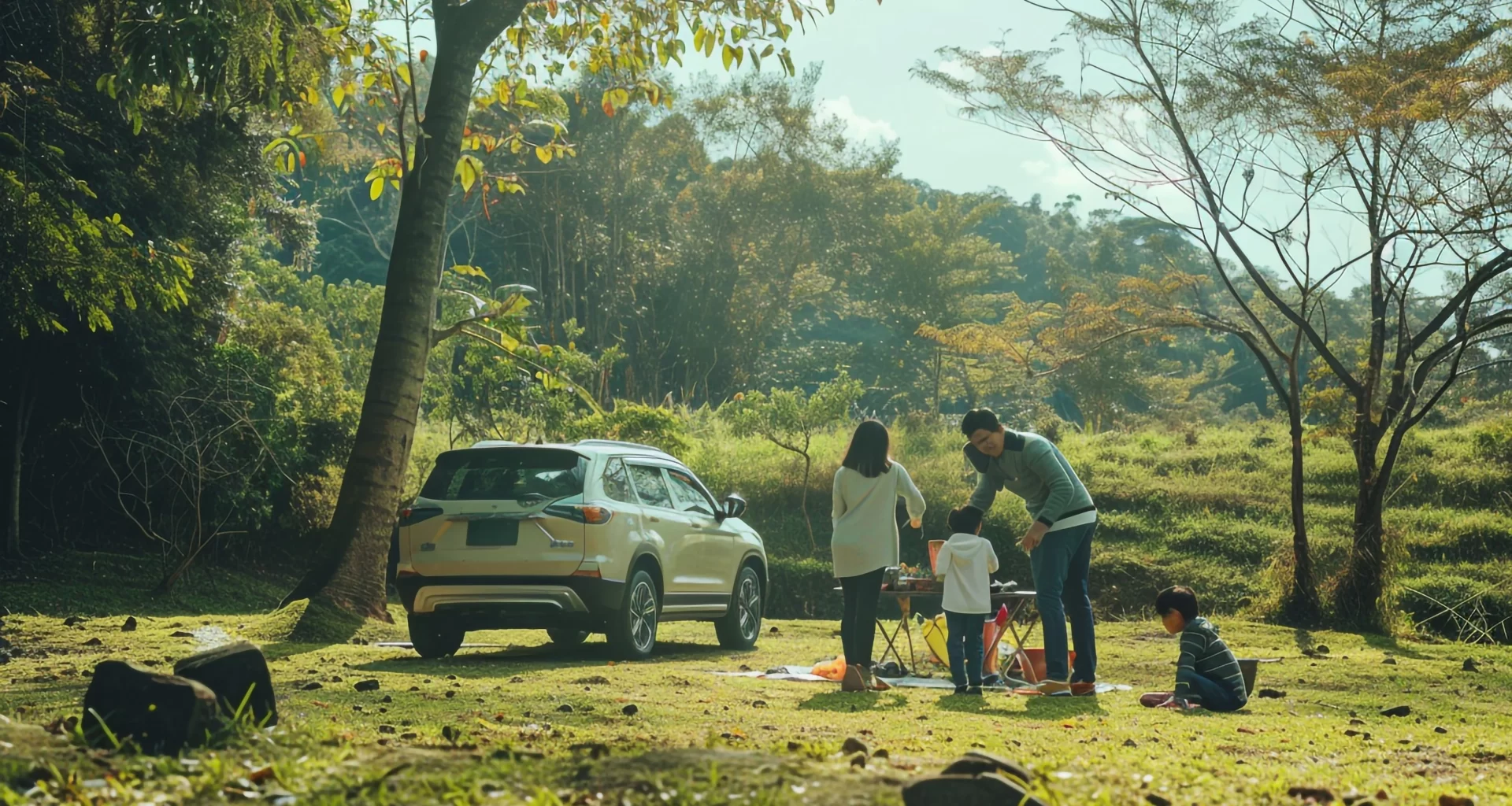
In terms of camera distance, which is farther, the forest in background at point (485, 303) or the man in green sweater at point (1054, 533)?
the forest in background at point (485, 303)

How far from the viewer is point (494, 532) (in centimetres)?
1070

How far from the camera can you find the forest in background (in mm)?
14953

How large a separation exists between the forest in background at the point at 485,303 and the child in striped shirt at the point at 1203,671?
7504 millimetres

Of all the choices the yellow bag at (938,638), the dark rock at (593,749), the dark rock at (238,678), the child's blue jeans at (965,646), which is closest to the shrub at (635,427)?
the yellow bag at (938,638)

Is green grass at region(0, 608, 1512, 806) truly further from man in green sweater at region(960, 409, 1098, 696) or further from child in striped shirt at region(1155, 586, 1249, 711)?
man in green sweater at region(960, 409, 1098, 696)

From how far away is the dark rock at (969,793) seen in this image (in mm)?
3689

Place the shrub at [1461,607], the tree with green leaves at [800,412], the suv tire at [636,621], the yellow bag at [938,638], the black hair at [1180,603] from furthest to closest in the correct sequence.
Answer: the tree with green leaves at [800,412] < the shrub at [1461,607] < the suv tire at [636,621] < the yellow bag at [938,638] < the black hair at [1180,603]

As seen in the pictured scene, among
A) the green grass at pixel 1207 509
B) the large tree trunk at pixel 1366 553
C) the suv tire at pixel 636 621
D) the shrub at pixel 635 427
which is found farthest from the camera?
the shrub at pixel 635 427

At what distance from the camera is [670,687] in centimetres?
876

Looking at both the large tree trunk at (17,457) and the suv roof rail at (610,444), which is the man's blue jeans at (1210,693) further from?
Result: the large tree trunk at (17,457)

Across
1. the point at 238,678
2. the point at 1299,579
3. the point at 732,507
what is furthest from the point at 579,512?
the point at 1299,579

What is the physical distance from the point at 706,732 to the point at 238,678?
→ 1.99 m

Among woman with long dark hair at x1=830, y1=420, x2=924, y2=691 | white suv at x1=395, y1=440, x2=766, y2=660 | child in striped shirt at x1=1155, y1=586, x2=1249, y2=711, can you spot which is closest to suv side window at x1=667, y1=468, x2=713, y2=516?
white suv at x1=395, y1=440, x2=766, y2=660

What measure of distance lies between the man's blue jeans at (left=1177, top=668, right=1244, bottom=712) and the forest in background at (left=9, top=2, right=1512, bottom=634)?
299 inches
